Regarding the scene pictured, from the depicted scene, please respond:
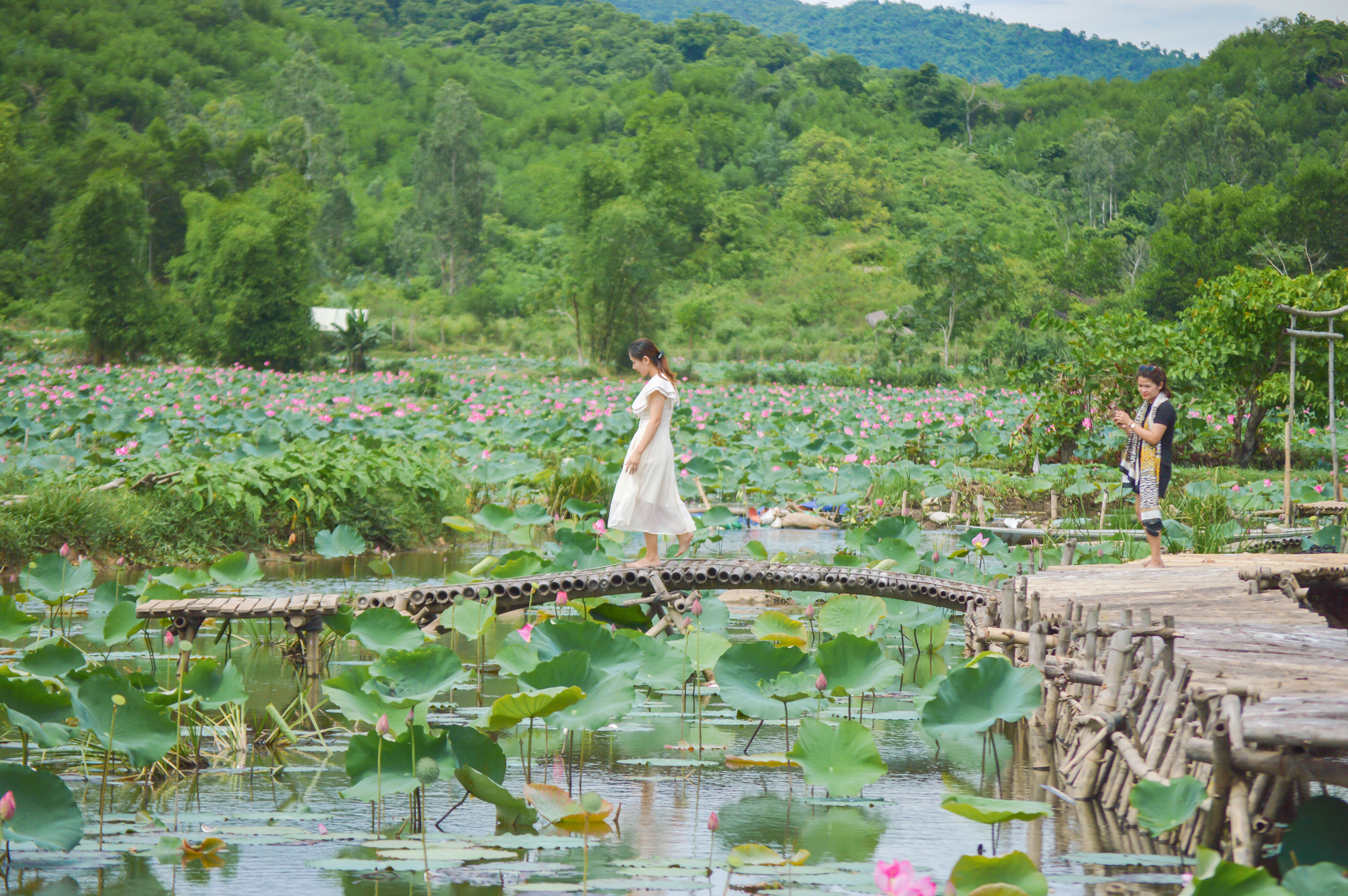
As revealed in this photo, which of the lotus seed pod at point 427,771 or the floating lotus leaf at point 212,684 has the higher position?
the floating lotus leaf at point 212,684

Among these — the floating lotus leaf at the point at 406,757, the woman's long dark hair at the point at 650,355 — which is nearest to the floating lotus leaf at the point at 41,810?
the floating lotus leaf at the point at 406,757

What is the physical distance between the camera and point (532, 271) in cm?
4728

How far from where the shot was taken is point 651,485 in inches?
211

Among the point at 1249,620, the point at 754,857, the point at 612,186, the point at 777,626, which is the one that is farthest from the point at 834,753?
the point at 612,186

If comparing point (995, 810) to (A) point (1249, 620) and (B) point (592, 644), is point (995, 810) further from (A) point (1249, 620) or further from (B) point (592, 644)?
(A) point (1249, 620)

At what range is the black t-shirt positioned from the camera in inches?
197

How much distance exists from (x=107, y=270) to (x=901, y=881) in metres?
23.6

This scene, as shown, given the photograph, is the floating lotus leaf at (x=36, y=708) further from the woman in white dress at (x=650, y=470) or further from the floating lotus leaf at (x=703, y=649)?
the woman in white dress at (x=650, y=470)

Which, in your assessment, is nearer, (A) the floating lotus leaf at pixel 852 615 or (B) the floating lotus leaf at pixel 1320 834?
(B) the floating lotus leaf at pixel 1320 834

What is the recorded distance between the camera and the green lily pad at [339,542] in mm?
5656

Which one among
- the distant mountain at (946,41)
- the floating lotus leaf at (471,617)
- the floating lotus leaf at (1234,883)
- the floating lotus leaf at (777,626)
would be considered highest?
the distant mountain at (946,41)

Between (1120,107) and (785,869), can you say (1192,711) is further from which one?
(1120,107)

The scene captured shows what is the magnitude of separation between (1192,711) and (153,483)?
255 inches

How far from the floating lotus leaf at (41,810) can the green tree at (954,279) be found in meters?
21.7
